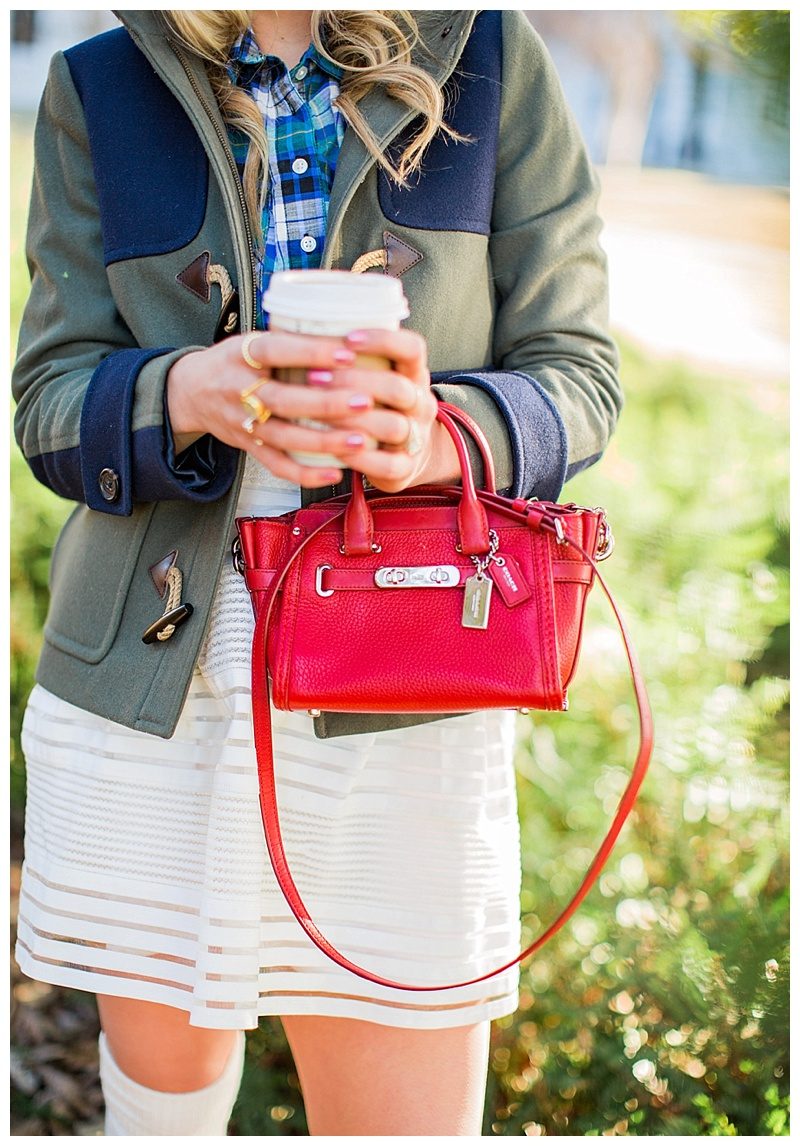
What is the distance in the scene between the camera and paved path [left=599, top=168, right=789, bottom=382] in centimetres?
423

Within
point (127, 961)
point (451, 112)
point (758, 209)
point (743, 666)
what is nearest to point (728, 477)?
point (743, 666)

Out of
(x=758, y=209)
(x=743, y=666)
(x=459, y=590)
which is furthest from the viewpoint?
(x=758, y=209)

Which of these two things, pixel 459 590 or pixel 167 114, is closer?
pixel 459 590

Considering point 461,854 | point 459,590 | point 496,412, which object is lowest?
point 461,854

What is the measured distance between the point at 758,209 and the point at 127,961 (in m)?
4.03

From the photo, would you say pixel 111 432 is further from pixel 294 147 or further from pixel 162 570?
pixel 294 147

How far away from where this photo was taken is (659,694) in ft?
9.29

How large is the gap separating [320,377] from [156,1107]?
1.11 metres

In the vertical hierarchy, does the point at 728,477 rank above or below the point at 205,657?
below

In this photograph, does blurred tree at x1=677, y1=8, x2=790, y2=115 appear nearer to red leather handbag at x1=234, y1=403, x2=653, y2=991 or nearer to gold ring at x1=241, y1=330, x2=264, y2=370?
red leather handbag at x1=234, y1=403, x2=653, y2=991

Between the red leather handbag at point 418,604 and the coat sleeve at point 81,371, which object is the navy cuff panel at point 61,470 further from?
the red leather handbag at point 418,604

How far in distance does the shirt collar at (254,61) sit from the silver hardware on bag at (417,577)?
0.67 metres

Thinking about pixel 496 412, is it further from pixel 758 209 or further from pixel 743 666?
pixel 758 209

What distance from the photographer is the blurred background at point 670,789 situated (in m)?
2.23
